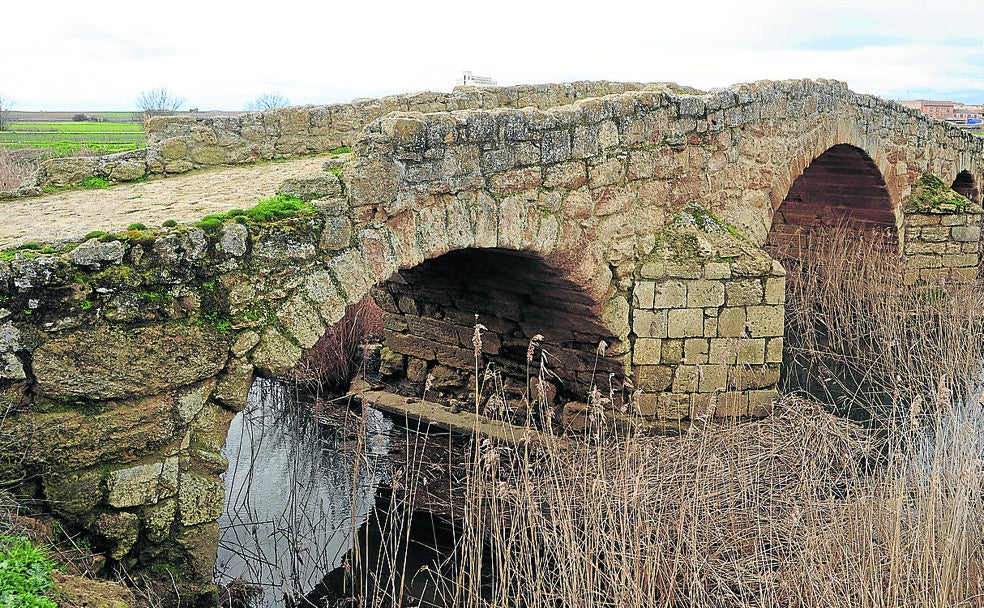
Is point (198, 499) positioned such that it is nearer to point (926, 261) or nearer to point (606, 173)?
point (606, 173)

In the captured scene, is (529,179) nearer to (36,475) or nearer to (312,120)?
(312,120)

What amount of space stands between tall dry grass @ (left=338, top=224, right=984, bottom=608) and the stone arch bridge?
79cm

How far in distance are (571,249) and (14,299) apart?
3302mm

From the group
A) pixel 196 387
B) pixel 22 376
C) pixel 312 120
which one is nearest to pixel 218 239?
pixel 196 387

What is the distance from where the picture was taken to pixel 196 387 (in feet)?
13.3

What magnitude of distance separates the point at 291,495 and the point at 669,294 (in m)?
2.94

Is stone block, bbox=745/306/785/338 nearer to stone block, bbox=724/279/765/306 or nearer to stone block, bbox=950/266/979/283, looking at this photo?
stone block, bbox=724/279/765/306

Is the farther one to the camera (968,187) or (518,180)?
(968,187)

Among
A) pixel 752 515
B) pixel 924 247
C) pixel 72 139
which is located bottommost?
pixel 752 515

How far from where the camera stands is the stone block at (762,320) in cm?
624

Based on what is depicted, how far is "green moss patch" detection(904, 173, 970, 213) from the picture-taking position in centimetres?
1047

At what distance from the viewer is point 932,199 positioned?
10.6 m

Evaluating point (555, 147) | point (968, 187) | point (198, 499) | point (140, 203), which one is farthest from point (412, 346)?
point (968, 187)

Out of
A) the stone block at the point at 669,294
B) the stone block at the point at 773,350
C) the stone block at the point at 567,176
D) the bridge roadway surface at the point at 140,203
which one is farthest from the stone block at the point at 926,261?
the bridge roadway surface at the point at 140,203
